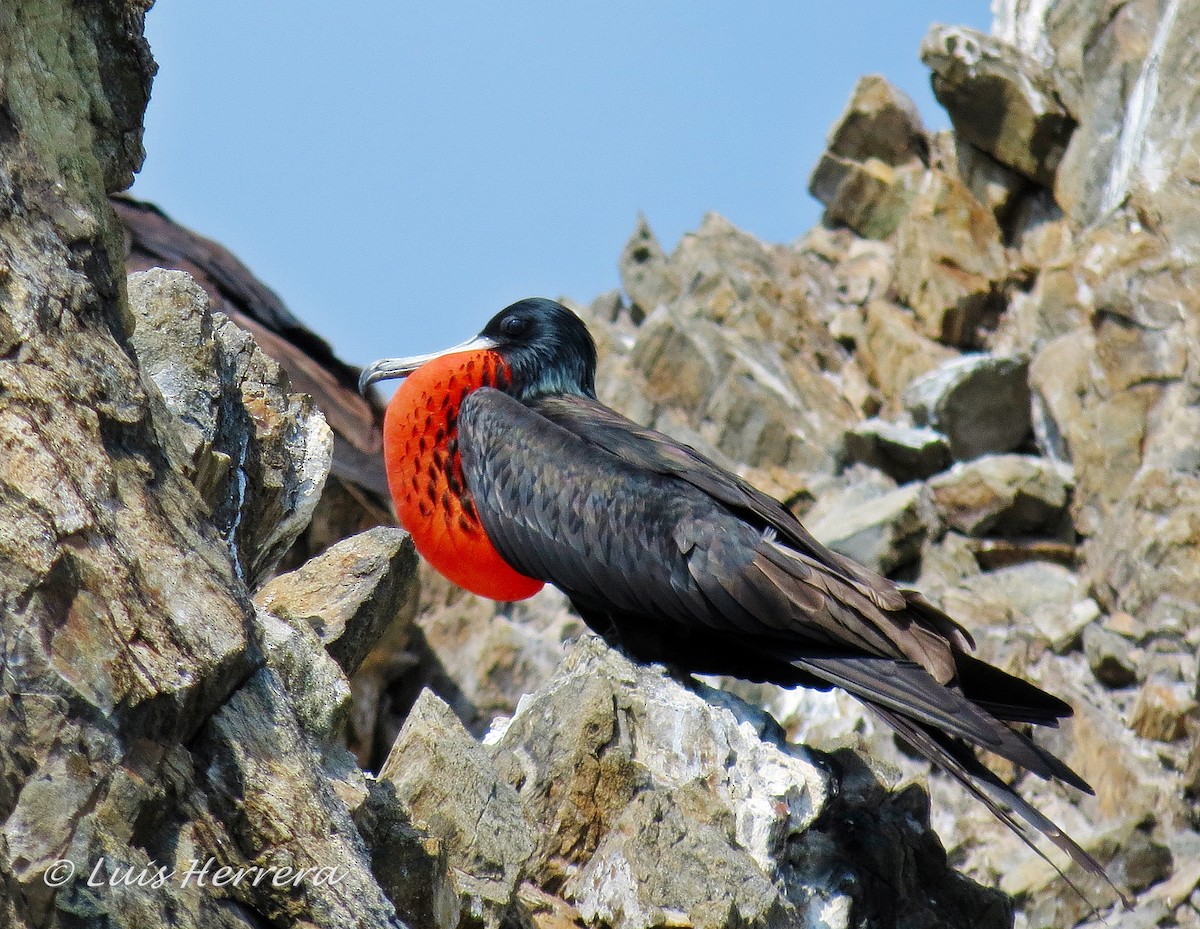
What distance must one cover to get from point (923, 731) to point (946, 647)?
1.05 feet

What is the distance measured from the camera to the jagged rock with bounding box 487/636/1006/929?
3.96m

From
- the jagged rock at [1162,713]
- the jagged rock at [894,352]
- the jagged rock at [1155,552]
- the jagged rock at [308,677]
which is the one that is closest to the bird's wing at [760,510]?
the jagged rock at [308,677]

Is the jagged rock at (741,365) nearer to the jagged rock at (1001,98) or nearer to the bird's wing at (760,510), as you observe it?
the jagged rock at (1001,98)

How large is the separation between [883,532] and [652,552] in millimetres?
4822

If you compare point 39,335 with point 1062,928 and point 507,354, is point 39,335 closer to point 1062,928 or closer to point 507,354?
point 507,354

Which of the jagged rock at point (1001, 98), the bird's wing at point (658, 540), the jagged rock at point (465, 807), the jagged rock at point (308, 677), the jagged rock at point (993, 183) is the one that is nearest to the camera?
the jagged rock at point (308, 677)

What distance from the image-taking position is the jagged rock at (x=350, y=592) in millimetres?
4355

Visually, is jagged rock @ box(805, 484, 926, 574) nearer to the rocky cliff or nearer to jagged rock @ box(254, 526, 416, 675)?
the rocky cliff

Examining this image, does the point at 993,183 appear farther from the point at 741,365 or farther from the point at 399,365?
the point at 399,365

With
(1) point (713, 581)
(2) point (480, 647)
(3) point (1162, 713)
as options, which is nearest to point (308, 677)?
(1) point (713, 581)

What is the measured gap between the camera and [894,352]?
12820 mm

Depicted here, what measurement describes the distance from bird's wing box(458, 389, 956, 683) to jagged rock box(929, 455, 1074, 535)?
4.73 meters

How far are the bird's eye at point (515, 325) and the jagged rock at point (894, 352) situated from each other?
671cm

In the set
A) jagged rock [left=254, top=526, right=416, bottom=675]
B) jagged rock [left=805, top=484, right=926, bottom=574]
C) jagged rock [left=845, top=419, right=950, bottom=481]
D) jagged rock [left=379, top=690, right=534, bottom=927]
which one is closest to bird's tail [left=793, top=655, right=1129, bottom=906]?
jagged rock [left=379, top=690, right=534, bottom=927]
